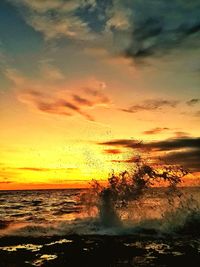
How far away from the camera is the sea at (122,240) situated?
12.4m

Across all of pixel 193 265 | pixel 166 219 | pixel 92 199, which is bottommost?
pixel 193 265

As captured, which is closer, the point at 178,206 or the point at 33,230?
the point at 33,230

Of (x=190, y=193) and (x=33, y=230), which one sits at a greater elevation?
(x=190, y=193)

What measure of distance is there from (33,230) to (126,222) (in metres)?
5.97

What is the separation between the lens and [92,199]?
25844 mm

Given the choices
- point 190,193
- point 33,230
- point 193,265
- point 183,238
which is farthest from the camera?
point 190,193

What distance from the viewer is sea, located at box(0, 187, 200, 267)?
12.4 m

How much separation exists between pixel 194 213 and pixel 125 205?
4.98 meters

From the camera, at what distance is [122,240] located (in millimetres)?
16688

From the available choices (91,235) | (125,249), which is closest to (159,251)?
(125,249)

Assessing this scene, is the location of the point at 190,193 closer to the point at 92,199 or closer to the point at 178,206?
the point at 178,206

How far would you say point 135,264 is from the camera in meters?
11.6

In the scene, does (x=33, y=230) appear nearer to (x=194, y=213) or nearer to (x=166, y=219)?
(x=166, y=219)

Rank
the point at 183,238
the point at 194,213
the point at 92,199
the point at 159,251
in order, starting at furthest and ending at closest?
the point at 92,199, the point at 194,213, the point at 183,238, the point at 159,251
